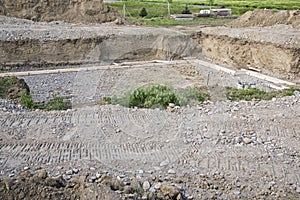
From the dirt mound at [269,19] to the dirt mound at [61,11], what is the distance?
6219 mm

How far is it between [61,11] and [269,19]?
977 centimetres

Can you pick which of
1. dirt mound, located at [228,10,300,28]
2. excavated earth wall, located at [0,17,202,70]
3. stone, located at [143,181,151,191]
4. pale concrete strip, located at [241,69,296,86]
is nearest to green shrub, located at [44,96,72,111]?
stone, located at [143,181,151,191]

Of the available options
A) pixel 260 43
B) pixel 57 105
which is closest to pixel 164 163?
pixel 57 105

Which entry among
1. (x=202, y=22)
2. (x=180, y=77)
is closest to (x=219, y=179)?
(x=180, y=77)

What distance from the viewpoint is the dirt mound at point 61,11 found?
19969 mm

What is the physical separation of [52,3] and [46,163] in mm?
16157

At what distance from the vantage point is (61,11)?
20469mm

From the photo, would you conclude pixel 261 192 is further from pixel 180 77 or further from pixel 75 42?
pixel 75 42

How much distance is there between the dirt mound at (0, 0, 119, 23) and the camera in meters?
20.0

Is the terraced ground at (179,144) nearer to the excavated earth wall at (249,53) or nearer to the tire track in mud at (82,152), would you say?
the tire track in mud at (82,152)

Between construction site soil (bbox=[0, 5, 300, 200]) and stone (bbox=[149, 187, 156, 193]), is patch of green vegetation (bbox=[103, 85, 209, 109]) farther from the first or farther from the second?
stone (bbox=[149, 187, 156, 193])

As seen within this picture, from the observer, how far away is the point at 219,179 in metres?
5.33

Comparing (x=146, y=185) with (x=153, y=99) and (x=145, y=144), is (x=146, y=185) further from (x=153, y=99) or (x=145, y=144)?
(x=153, y=99)

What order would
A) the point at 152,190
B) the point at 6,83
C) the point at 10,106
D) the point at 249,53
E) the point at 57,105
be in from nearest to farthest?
the point at 152,190
the point at 10,106
the point at 57,105
the point at 6,83
the point at 249,53
